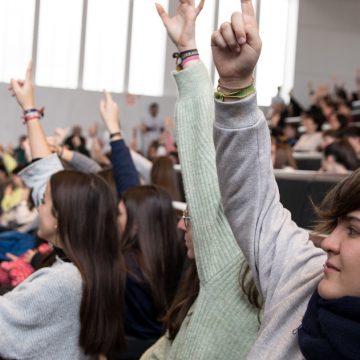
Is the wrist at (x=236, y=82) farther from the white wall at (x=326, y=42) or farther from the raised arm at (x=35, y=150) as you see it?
the white wall at (x=326, y=42)

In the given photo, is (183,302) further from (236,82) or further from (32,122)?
(32,122)

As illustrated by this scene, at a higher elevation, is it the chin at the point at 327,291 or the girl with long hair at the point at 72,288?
the chin at the point at 327,291

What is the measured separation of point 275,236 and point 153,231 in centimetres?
166

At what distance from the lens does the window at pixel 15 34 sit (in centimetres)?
1425

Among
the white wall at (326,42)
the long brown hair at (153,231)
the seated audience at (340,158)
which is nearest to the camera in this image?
the long brown hair at (153,231)

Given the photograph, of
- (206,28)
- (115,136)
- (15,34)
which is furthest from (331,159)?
(15,34)

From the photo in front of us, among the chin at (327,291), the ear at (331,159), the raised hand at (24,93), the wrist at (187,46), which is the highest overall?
the wrist at (187,46)

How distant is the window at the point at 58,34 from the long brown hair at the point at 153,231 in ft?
38.4

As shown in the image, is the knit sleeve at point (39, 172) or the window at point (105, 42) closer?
the knit sleeve at point (39, 172)

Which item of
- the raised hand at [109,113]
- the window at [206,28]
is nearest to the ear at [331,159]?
the raised hand at [109,113]

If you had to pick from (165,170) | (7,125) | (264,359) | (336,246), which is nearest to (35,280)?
(264,359)

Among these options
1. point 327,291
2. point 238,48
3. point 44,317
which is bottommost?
point 44,317

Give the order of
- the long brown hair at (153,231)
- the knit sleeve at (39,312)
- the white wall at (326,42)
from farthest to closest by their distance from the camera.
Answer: the white wall at (326,42), the long brown hair at (153,231), the knit sleeve at (39,312)

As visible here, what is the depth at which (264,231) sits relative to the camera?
1.46m
